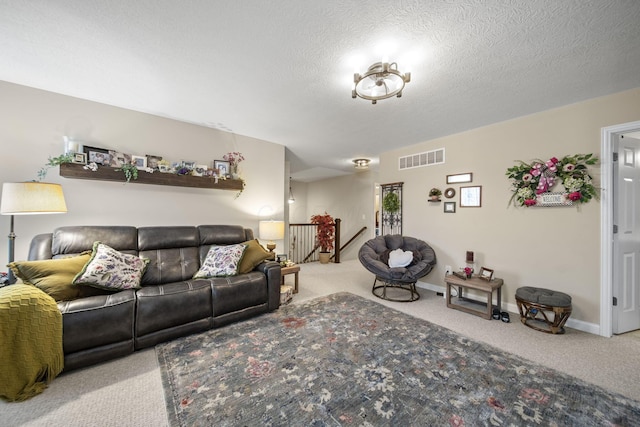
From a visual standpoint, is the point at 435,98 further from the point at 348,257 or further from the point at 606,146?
the point at 348,257

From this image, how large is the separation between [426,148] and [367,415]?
3.80 m

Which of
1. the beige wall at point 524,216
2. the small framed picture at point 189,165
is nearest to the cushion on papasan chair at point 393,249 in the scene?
the beige wall at point 524,216

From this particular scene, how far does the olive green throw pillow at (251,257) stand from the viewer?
9.42 feet

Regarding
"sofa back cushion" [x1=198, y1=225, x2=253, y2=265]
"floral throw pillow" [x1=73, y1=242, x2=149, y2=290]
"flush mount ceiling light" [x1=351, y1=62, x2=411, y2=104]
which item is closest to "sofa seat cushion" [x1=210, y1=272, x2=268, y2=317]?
"sofa back cushion" [x1=198, y1=225, x2=253, y2=265]

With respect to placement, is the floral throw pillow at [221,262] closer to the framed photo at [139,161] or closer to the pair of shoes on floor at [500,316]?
the framed photo at [139,161]

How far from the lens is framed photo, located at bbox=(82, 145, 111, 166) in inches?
105

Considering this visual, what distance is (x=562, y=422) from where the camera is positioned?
4.53 feet

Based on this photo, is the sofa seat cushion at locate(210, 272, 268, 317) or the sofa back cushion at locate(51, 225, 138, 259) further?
the sofa seat cushion at locate(210, 272, 268, 317)

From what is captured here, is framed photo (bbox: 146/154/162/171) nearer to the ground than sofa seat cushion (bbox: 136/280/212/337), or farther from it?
farther from it

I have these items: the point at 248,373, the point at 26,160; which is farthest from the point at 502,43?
the point at 26,160

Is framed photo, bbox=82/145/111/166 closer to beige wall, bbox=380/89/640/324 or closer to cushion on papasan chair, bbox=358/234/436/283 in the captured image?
cushion on papasan chair, bbox=358/234/436/283

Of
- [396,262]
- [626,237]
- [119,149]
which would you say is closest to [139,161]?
[119,149]

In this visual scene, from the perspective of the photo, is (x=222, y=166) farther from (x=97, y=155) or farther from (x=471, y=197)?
(x=471, y=197)

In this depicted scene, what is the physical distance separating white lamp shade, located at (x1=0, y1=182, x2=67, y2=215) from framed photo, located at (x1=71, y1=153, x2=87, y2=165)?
1.72 ft
